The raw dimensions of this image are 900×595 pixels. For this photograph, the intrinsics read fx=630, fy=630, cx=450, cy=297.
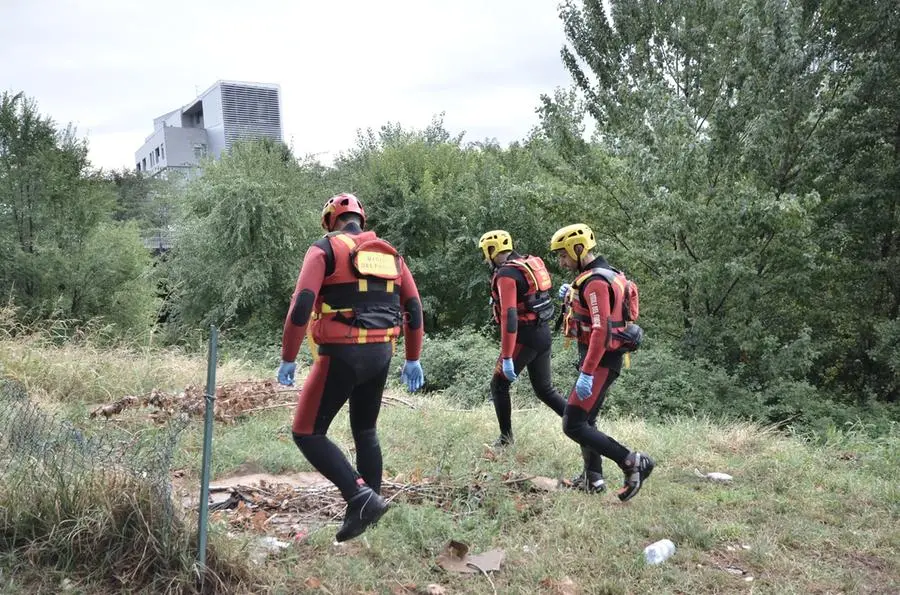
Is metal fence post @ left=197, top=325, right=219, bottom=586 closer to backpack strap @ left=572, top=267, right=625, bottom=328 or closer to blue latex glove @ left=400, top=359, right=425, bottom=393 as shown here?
blue latex glove @ left=400, top=359, right=425, bottom=393

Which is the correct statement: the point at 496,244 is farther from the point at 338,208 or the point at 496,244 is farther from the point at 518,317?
the point at 338,208

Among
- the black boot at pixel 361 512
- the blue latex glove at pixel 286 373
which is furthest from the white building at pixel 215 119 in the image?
the black boot at pixel 361 512

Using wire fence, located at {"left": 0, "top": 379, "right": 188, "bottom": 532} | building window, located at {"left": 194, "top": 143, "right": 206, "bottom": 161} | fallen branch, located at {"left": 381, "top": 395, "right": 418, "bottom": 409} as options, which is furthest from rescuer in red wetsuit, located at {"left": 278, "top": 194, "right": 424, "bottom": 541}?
building window, located at {"left": 194, "top": 143, "right": 206, "bottom": 161}

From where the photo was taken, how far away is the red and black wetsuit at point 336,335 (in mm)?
3393

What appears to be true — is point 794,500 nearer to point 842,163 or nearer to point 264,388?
point 264,388

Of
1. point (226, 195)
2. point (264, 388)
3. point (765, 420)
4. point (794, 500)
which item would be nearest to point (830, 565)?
point (794, 500)

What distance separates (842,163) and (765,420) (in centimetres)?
570

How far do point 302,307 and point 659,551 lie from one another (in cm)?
247

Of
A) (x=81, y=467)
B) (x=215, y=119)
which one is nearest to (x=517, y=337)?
(x=81, y=467)

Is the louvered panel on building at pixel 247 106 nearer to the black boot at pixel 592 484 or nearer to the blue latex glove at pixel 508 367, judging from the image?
the blue latex glove at pixel 508 367

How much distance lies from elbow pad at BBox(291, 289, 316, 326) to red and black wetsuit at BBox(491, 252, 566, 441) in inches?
87.9

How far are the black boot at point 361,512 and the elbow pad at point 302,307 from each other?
1001mm

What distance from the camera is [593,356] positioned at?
437 centimetres

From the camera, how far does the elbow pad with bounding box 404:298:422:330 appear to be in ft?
13.0
